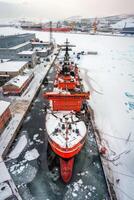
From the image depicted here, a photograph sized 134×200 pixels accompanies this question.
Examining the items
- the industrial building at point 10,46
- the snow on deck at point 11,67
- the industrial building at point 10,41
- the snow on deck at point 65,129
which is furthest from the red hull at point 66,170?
the industrial building at point 10,41

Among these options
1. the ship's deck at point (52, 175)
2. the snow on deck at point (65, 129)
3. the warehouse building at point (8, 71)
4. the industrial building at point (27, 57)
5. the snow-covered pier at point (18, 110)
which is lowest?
the ship's deck at point (52, 175)

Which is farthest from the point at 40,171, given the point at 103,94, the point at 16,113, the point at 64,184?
the point at 103,94

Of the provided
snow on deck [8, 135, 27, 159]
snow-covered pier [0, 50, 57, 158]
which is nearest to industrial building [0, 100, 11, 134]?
snow-covered pier [0, 50, 57, 158]

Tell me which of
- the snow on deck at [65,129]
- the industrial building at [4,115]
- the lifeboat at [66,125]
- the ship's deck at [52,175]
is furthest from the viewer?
the industrial building at [4,115]

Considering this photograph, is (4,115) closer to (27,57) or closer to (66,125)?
(66,125)

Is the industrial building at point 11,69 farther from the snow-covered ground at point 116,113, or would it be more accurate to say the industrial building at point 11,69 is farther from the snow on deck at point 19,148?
the snow on deck at point 19,148

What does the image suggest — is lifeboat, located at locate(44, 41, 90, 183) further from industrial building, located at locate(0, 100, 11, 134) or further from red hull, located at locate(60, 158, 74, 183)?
industrial building, located at locate(0, 100, 11, 134)

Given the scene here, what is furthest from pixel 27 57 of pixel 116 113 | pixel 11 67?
pixel 116 113

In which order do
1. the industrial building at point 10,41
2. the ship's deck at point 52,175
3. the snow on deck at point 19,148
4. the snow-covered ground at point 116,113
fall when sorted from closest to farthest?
the ship's deck at point 52,175, the snow-covered ground at point 116,113, the snow on deck at point 19,148, the industrial building at point 10,41
